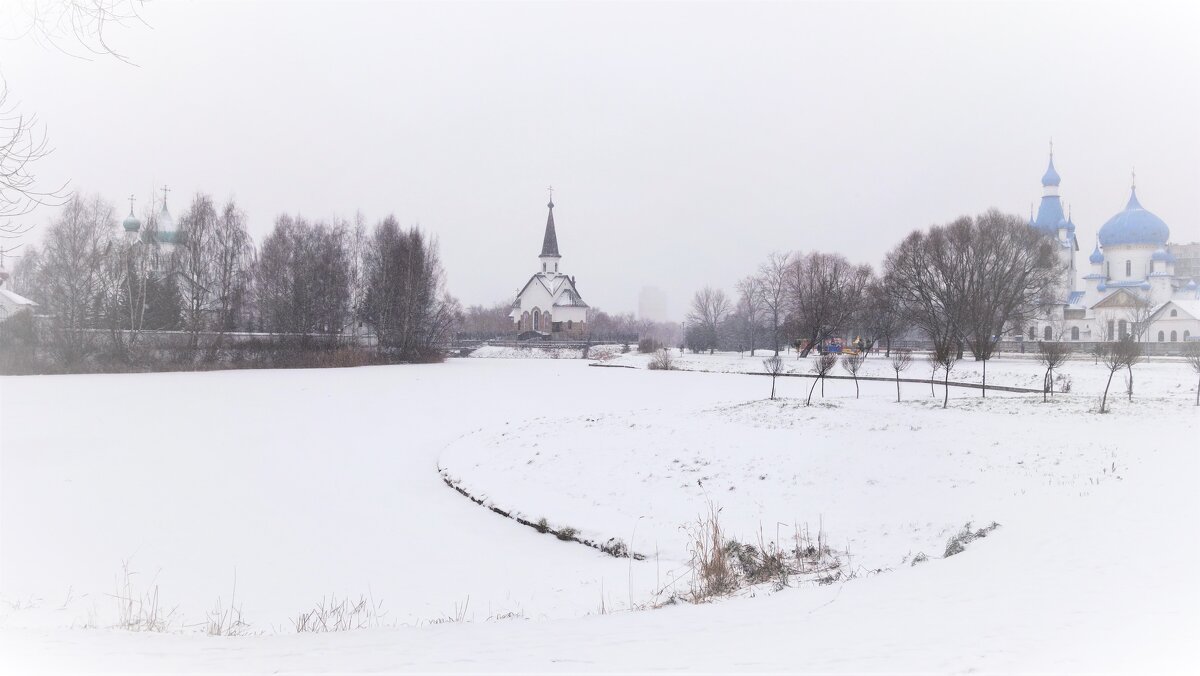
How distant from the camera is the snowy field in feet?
14.2

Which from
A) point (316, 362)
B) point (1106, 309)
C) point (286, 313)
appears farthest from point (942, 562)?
point (1106, 309)

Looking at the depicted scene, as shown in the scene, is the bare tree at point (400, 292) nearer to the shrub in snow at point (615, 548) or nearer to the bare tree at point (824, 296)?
the bare tree at point (824, 296)

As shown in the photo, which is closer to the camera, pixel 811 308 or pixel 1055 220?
pixel 811 308

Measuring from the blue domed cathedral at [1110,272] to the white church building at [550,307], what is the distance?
153 feet

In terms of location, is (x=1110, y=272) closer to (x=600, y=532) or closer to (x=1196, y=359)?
(x=1196, y=359)

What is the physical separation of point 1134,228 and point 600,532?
73.3m

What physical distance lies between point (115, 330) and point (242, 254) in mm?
10230

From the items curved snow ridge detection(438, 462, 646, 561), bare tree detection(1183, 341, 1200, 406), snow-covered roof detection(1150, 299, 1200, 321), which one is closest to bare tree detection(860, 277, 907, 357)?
snow-covered roof detection(1150, 299, 1200, 321)

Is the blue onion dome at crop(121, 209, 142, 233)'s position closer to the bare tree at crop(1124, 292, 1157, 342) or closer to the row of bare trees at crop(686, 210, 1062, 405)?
the row of bare trees at crop(686, 210, 1062, 405)

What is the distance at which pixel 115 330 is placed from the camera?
37.0m

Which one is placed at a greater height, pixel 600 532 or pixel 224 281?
pixel 224 281

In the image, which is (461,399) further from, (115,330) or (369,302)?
(369,302)

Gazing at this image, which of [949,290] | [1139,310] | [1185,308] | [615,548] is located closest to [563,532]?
[615,548]

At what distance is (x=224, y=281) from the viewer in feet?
143
